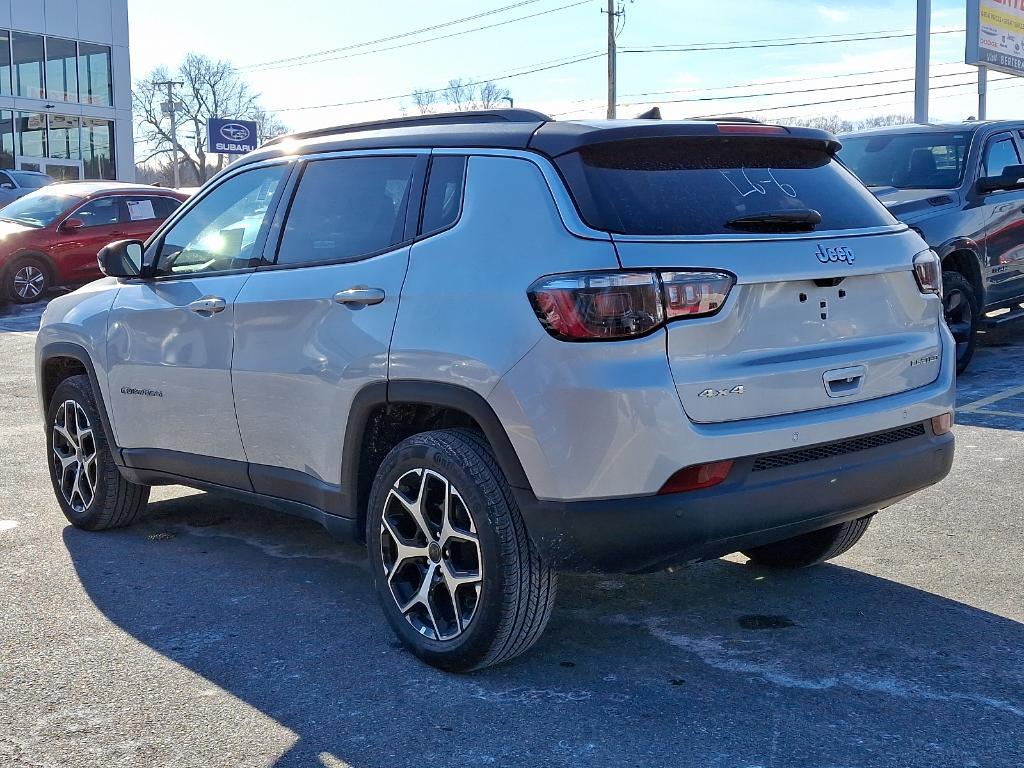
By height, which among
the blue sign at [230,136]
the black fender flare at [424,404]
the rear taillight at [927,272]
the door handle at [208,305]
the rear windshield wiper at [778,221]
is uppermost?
the blue sign at [230,136]

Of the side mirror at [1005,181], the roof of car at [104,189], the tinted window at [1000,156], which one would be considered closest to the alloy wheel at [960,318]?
the side mirror at [1005,181]

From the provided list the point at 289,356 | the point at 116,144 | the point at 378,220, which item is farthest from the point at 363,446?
the point at 116,144

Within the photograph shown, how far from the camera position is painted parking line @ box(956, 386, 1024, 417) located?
8.34m

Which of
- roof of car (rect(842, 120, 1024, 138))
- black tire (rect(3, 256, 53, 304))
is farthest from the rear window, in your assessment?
black tire (rect(3, 256, 53, 304))

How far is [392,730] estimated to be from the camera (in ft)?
11.6

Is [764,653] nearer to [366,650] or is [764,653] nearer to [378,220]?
[366,650]

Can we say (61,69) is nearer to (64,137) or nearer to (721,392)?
(64,137)

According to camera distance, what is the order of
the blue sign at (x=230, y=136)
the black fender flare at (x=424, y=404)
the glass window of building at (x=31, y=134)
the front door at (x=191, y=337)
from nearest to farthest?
1. the black fender flare at (x=424, y=404)
2. the front door at (x=191, y=337)
3. the blue sign at (x=230, y=136)
4. the glass window of building at (x=31, y=134)

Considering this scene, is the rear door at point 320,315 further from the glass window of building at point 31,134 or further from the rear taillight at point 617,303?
the glass window of building at point 31,134

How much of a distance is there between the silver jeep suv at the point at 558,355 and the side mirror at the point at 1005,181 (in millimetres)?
5368

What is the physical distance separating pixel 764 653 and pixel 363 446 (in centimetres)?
155

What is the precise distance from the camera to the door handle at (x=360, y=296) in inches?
162

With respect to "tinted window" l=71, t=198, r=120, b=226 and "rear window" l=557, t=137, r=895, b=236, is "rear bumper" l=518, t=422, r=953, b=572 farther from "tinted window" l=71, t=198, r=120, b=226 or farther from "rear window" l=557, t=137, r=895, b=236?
"tinted window" l=71, t=198, r=120, b=226

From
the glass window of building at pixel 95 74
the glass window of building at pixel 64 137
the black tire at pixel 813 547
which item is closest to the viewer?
the black tire at pixel 813 547
